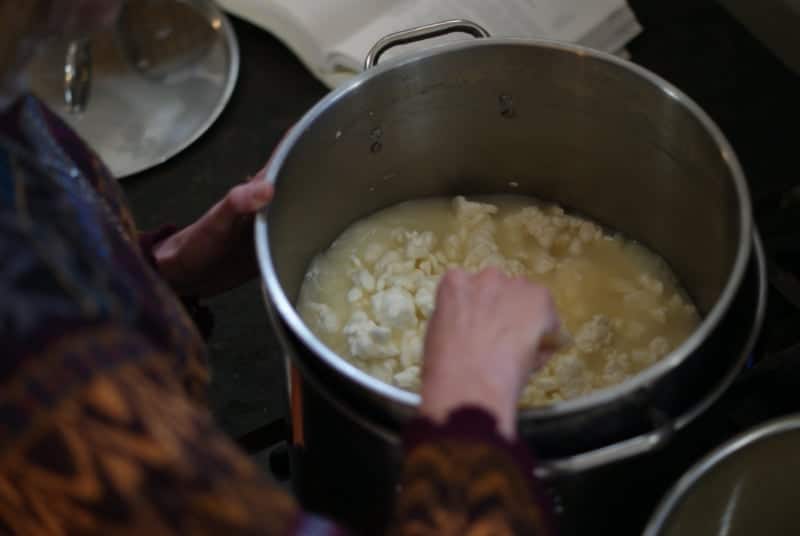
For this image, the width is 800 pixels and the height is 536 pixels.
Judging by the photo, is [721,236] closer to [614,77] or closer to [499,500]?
[614,77]

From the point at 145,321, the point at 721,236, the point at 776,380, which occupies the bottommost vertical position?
the point at 776,380

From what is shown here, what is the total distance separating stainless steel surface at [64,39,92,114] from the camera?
1.25 meters

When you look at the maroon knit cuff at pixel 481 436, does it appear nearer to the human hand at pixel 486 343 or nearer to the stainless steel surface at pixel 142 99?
the human hand at pixel 486 343

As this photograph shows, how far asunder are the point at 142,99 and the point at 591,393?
2.76ft

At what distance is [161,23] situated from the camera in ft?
4.31

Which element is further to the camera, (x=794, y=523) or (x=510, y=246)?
(x=510, y=246)

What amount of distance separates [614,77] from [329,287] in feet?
1.15

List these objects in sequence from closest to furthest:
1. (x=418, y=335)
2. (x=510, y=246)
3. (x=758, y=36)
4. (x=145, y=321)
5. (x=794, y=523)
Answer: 1. (x=145, y=321)
2. (x=794, y=523)
3. (x=418, y=335)
4. (x=510, y=246)
5. (x=758, y=36)

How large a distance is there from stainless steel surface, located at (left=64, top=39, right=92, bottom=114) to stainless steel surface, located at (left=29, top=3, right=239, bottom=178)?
1cm

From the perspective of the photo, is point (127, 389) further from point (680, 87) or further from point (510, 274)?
point (680, 87)

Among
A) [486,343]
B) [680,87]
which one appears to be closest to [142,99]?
[680,87]

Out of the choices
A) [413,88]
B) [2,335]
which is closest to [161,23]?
[413,88]

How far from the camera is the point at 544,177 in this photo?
3.25 feet

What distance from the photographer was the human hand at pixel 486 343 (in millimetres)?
548
